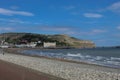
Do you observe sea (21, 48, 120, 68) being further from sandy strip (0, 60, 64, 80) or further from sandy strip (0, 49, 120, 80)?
sandy strip (0, 60, 64, 80)

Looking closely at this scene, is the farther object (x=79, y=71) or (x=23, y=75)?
(x=79, y=71)

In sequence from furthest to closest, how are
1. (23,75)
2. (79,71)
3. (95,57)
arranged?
1. (95,57)
2. (79,71)
3. (23,75)

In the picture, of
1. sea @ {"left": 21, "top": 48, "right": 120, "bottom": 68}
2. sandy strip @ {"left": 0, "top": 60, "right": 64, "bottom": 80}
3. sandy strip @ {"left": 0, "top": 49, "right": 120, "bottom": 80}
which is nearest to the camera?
sandy strip @ {"left": 0, "top": 60, "right": 64, "bottom": 80}

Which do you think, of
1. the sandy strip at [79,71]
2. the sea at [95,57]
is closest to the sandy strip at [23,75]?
the sandy strip at [79,71]

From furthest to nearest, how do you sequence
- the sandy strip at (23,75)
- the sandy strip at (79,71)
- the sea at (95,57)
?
the sea at (95,57), the sandy strip at (79,71), the sandy strip at (23,75)

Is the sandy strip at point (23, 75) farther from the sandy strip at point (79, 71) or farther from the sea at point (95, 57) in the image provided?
the sea at point (95, 57)

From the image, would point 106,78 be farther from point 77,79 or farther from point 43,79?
point 43,79

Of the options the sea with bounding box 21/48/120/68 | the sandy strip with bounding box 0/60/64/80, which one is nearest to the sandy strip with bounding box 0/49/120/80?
the sandy strip with bounding box 0/60/64/80

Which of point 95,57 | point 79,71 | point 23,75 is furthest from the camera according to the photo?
point 95,57

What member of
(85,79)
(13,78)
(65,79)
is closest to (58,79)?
(65,79)

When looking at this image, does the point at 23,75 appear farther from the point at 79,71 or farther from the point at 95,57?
the point at 95,57

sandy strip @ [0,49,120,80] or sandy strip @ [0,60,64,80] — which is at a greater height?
sandy strip @ [0,60,64,80]

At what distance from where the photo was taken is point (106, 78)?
56.7 feet

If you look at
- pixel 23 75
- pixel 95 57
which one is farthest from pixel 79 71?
pixel 95 57
